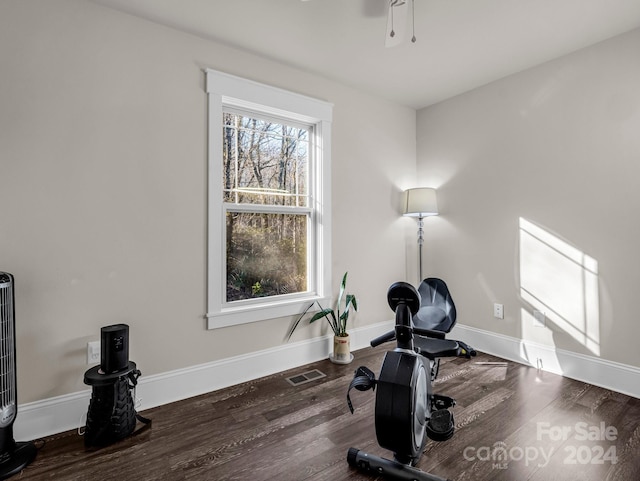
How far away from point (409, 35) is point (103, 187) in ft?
7.75

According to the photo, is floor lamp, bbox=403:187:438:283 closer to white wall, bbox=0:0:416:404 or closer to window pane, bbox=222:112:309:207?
window pane, bbox=222:112:309:207

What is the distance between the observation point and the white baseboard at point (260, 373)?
2.03 m

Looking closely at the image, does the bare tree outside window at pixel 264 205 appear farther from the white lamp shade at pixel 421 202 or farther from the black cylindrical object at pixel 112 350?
the white lamp shade at pixel 421 202

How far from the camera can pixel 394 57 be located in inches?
112

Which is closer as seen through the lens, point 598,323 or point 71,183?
point 71,183

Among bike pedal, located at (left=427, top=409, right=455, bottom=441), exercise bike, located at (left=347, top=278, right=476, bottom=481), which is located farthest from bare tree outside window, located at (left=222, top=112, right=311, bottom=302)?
bike pedal, located at (left=427, top=409, right=455, bottom=441)

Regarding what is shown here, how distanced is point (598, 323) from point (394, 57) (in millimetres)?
2639

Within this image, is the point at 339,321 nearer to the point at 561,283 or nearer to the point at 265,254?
the point at 265,254

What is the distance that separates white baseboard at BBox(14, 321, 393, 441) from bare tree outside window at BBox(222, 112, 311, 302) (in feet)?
1.67

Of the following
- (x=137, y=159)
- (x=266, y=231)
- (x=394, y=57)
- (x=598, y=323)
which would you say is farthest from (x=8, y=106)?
(x=598, y=323)

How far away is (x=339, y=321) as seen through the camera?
3238 millimetres

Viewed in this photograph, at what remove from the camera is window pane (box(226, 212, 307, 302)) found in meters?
2.83

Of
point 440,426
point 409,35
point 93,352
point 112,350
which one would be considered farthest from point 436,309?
point 93,352

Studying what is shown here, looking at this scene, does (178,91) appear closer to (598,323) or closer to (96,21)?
(96,21)
